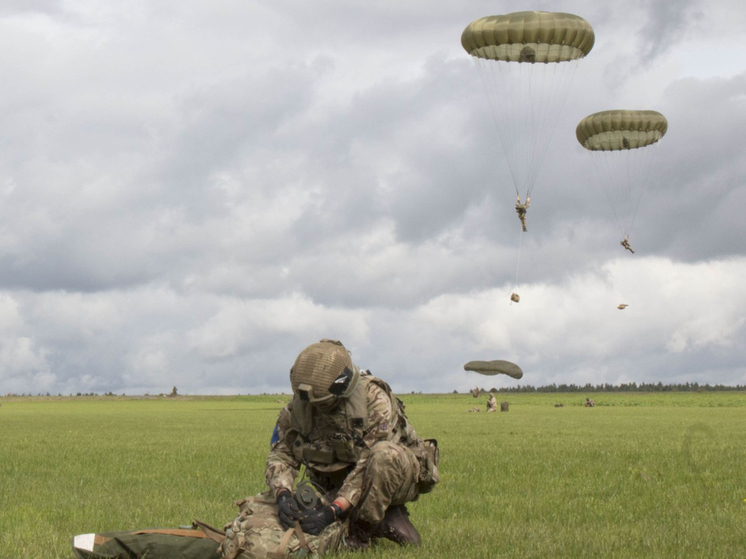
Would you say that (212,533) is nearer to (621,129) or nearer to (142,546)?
(142,546)

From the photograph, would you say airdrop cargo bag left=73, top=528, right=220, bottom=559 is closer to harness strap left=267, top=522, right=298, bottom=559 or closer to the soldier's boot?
harness strap left=267, top=522, right=298, bottom=559

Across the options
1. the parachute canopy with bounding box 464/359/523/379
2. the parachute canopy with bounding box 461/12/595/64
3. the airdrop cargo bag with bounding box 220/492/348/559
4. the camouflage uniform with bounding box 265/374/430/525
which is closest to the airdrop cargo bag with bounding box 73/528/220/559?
the airdrop cargo bag with bounding box 220/492/348/559

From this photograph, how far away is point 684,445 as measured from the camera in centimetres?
2172

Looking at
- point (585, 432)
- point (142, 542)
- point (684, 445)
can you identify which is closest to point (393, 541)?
point (142, 542)

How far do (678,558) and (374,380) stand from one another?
3.06m

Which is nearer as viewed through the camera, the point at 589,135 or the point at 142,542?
the point at 142,542

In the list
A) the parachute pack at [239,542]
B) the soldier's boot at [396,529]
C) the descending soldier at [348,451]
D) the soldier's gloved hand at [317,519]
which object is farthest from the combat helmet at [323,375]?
the soldier's boot at [396,529]

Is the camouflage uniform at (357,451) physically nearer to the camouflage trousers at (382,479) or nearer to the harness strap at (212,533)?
the camouflage trousers at (382,479)

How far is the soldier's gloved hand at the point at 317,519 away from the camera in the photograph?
730 centimetres

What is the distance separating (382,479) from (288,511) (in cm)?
83

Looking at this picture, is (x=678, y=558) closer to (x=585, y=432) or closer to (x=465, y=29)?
(x=585, y=432)

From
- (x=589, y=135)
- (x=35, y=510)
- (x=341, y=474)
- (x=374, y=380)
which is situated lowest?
(x=35, y=510)

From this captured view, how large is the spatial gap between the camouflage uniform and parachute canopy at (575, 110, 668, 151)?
3562 cm

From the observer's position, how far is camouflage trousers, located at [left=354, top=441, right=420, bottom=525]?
7469 millimetres
